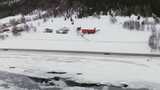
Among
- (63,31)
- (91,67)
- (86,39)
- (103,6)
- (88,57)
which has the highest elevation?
(103,6)

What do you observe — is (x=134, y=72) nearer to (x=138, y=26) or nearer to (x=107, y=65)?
(x=107, y=65)

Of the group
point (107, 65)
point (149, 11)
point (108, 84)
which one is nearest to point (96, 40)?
point (107, 65)

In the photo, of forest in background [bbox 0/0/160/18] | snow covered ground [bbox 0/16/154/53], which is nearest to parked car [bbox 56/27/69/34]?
snow covered ground [bbox 0/16/154/53]

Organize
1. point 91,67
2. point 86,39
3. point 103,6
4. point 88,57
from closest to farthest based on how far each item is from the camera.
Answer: point 103,6, point 91,67, point 88,57, point 86,39

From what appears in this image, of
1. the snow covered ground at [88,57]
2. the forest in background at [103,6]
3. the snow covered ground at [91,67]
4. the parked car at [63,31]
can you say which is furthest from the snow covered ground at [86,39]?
the forest in background at [103,6]

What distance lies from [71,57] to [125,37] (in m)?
4.33

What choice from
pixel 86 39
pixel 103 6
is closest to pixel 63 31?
pixel 86 39

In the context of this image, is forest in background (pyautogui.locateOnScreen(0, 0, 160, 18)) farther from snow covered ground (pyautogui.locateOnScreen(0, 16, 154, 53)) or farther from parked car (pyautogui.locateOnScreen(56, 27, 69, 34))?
parked car (pyautogui.locateOnScreen(56, 27, 69, 34))

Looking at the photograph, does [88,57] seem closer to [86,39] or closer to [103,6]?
[86,39]

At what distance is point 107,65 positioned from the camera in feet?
58.3

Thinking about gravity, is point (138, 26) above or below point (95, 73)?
above

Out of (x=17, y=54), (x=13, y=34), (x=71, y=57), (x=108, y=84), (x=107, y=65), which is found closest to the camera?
(x=108, y=84)

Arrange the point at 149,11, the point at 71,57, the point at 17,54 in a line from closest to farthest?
the point at 149,11, the point at 71,57, the point at 17,54

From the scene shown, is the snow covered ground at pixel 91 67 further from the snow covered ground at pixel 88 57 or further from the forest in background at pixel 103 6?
the forest in background at pixel 103 6
